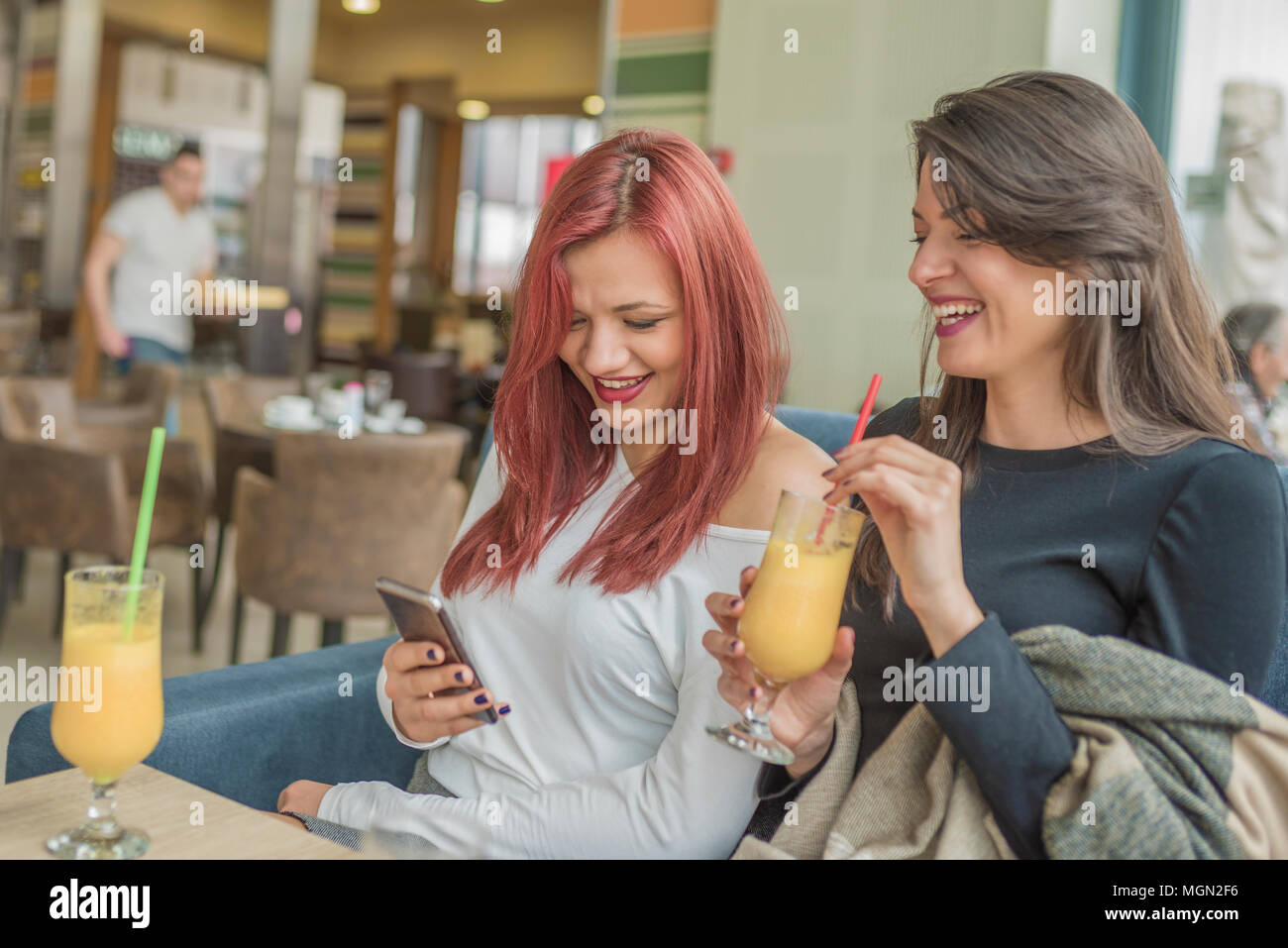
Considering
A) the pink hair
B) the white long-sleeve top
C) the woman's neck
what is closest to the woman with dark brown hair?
the woman's neck

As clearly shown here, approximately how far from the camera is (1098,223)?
4.42 feet

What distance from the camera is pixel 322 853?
44.9 inches

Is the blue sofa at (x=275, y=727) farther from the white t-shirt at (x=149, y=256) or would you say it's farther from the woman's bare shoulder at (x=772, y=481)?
the white t-shirt at (x=149, y=256)

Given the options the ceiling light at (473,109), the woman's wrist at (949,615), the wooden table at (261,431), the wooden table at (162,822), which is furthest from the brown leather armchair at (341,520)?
the ceiling light at (473,109)

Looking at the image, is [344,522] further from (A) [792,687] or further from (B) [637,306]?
(A) [792,687]

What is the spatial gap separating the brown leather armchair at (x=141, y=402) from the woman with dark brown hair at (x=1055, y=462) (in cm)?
424

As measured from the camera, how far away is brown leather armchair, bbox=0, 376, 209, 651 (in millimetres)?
3906

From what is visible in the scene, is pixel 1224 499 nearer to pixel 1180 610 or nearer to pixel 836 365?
pixel 1180 610

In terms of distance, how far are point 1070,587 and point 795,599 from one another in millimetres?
361

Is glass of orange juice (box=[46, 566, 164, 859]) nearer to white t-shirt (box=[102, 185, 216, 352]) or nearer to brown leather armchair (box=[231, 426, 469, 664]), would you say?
brown leather armchair (box=[231, 426, 469, 664])

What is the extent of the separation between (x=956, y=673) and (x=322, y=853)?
642mm

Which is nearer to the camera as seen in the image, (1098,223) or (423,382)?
(1098,223)

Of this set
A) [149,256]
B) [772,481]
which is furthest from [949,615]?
[149,256]

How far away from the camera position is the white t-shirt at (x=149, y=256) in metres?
6.29
